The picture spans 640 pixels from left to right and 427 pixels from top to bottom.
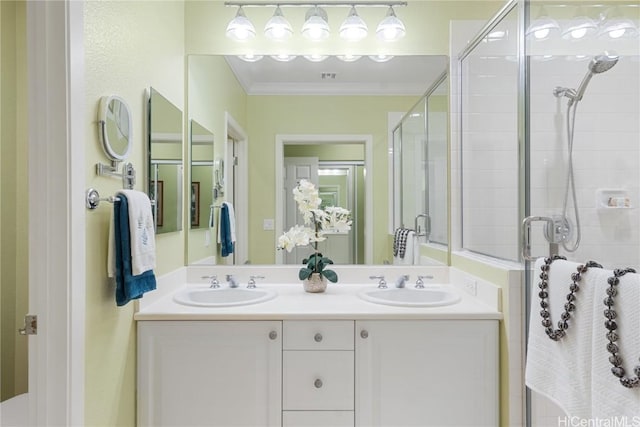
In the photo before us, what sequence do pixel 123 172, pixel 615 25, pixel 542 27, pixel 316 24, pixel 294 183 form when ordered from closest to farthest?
pixel 123 172, pixel 542 27, pixel 615 25, pixel 316 24, pixel 294 183

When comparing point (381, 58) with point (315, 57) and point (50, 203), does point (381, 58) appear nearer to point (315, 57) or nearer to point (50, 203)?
point (315, 57)

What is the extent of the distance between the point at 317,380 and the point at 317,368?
0.16 ft

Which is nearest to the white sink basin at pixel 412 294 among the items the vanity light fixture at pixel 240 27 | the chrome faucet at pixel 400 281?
the chrome faucet at pixel 400 281

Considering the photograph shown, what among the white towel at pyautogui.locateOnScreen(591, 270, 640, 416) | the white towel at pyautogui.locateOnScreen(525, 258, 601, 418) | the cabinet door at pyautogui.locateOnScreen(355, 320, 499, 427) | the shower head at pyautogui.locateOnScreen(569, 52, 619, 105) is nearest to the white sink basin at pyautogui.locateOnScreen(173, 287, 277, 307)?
the cabinet door at pyautogui.locateOnScreen(355, 320, 499, 427)

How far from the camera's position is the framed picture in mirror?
6.95 ft

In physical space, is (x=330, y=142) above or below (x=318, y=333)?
above

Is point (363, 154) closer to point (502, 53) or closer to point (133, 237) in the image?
point (502, 53)

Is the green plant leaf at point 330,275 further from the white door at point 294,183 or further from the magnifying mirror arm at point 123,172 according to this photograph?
the magnifying mirror arm at point 123,172

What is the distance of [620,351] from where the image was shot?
0.97 meters

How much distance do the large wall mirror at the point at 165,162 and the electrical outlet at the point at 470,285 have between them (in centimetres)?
155

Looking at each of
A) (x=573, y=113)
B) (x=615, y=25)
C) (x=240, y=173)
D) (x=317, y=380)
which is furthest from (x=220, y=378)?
(x=615, y=25)

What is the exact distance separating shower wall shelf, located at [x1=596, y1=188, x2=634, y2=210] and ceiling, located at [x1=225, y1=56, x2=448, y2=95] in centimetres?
106

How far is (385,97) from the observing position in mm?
2184

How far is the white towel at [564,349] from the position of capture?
108 centimetres
